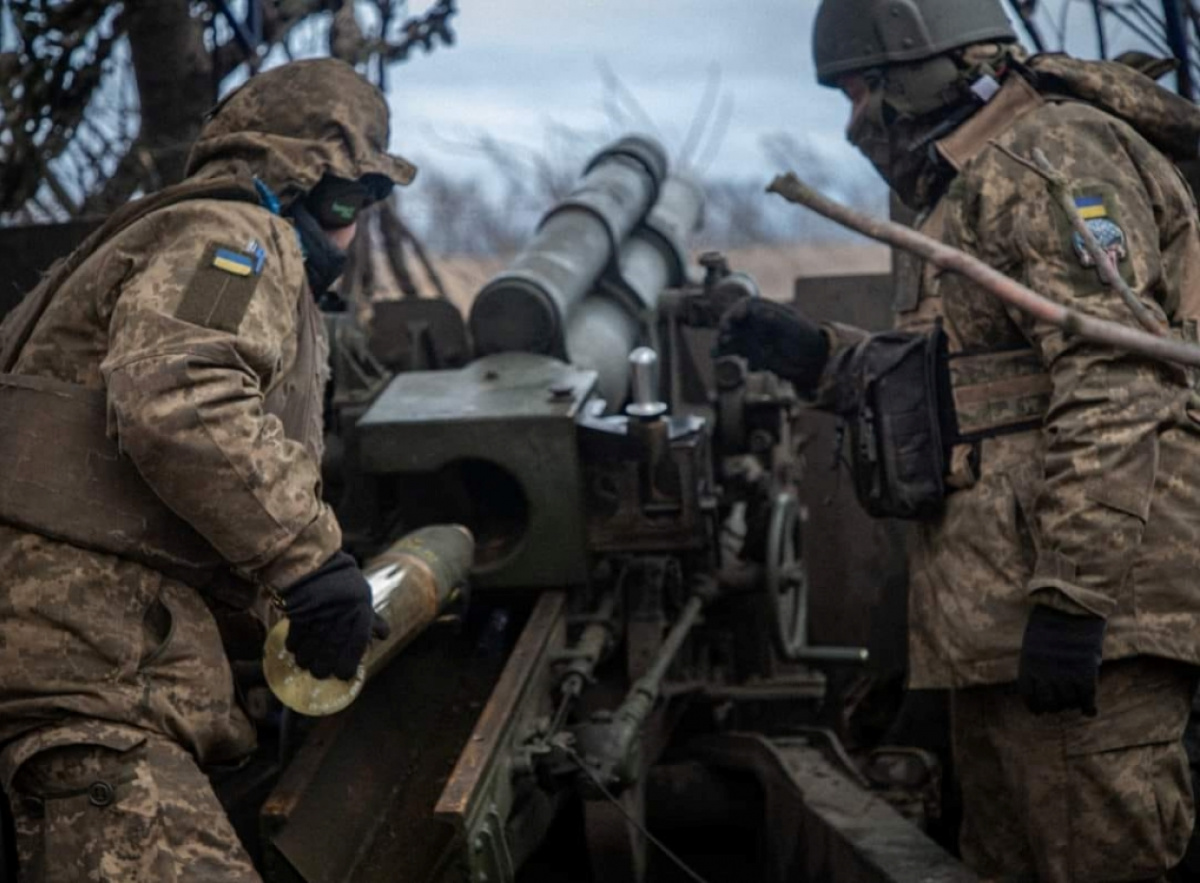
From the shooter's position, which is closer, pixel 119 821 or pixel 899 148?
pixel 119 821

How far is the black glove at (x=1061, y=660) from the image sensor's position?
3.70 metres

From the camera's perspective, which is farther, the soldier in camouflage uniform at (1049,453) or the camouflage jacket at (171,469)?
the soldier in camouflage uniform at (1049,453)

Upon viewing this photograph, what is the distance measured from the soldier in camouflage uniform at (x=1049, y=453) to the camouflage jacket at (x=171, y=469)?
1475mm

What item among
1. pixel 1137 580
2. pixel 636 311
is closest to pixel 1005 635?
pixel 1137 580

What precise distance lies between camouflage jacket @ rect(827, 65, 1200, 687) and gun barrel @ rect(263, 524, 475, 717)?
1104 millimetres

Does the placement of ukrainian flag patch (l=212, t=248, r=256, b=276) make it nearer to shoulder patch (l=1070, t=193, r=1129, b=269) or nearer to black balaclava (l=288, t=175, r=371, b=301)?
black balaclava (l=288, t=175, r=371, b=301)

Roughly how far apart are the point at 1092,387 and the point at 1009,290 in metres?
1.77

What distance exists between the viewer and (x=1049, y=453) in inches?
151

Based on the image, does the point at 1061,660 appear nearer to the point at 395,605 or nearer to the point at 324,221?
the point at 395,605

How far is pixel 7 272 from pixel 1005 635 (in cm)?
327

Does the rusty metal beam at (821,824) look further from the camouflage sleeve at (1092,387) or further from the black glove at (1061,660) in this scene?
the camouflage sleeve at (1092,387)

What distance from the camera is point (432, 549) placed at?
174 inches

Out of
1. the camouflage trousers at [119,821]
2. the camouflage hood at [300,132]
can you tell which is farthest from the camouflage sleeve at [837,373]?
the camouflage trousers at [119,821]

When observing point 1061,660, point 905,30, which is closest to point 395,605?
point 1061,660
